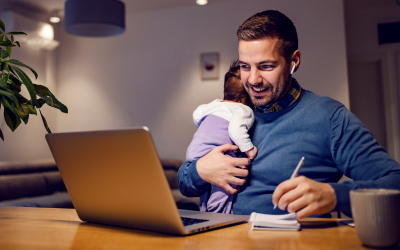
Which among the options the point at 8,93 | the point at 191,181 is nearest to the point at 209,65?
the point at 191,181

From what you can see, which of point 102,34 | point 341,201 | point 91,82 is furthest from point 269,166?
point 91,82

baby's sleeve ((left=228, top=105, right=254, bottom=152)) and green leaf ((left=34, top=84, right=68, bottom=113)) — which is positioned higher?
green leaf ((left=34, top=84, right=68, bottom=113))

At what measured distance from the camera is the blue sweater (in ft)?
3.44

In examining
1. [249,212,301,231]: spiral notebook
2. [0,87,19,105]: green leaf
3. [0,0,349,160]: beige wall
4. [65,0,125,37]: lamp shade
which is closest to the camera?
[249,212,301,231]: spiral notebook

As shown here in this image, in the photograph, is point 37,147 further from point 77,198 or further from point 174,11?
point 77,198

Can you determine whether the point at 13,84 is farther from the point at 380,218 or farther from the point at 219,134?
the point at 380,218

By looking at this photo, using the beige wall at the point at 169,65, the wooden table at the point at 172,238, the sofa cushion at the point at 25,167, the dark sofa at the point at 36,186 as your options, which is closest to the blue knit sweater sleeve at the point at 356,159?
the wooden table at the point at 172,238

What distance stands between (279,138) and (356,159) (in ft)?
0.86

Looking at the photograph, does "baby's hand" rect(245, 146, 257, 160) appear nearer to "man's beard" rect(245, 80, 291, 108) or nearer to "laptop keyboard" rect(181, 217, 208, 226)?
"man's beard" rect(245, 80, 291, 108)

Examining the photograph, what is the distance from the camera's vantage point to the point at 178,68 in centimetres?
472

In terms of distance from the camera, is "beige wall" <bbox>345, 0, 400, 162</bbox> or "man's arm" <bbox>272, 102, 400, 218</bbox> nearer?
"man's arm" <bbox>272, 102, 400, 218</bbox>

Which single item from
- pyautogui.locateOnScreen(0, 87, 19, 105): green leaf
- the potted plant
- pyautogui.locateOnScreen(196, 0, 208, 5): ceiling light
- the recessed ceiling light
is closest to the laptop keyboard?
the potted plant

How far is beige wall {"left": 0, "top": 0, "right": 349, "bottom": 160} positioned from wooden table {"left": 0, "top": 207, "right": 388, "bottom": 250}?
3690 millimetres

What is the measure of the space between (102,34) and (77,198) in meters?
3.02
